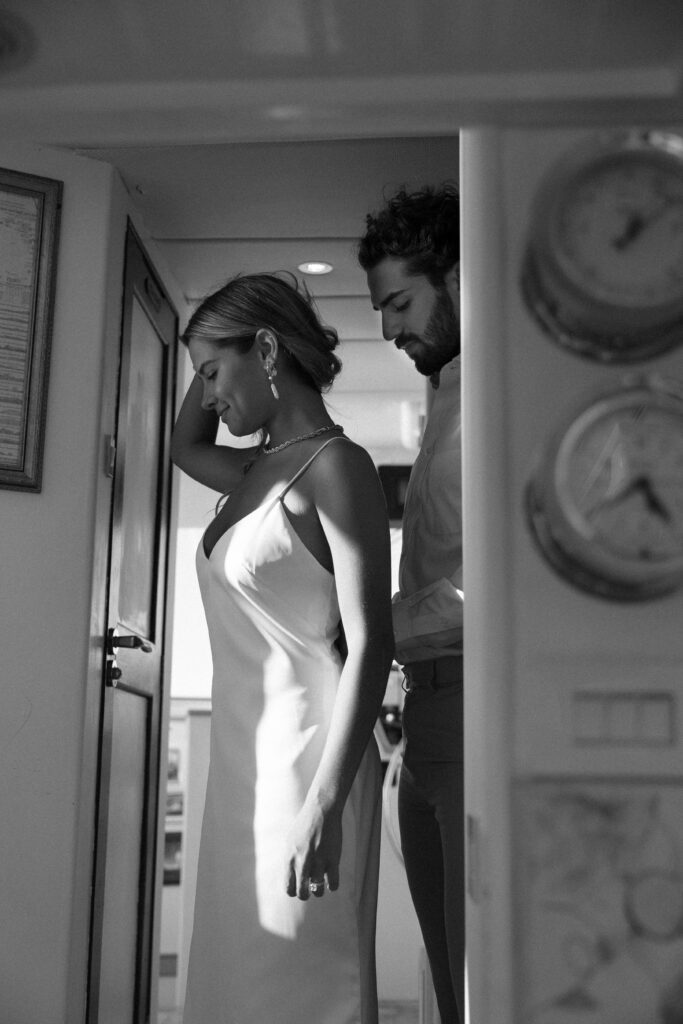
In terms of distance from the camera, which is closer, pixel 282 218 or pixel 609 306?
pixel 609 306

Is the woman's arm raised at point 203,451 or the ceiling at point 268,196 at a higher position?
the ceiling at point 268,196

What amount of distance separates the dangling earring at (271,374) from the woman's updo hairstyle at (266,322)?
0.03 meters

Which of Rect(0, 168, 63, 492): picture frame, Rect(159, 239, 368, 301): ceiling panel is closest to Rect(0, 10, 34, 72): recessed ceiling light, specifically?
Rect(0, 168, 63, 492): picture frame

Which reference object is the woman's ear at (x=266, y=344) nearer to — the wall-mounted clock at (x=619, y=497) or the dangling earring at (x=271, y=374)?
the dangling earring at (x=271, y=374)

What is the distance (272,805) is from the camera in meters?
1.25

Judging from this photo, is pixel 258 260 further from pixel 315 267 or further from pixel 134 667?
pixel 134 667

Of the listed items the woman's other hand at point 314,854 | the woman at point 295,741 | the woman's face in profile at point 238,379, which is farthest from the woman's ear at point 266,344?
the woman's other hand at point 314,854

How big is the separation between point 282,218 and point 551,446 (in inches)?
93.3

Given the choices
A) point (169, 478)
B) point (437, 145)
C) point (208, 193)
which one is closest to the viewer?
point (437, 145)

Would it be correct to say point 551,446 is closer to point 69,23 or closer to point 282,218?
point 69,23

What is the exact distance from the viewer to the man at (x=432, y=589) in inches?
55.0

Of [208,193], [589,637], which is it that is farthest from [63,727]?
[589,637]

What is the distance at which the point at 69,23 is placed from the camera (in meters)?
0.50

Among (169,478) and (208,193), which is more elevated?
(208,193)
